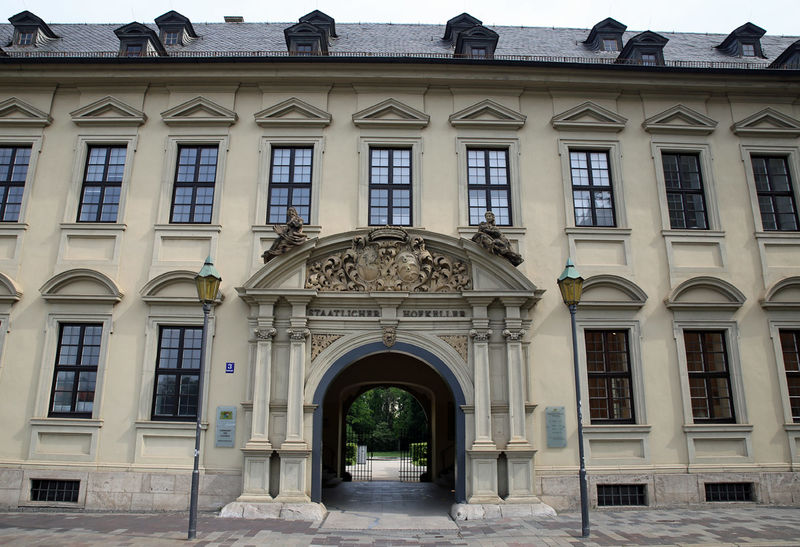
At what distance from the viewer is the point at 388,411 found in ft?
180

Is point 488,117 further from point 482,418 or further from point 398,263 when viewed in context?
point 482,418

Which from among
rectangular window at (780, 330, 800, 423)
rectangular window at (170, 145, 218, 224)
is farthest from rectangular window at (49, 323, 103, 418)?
rectangular window at (780, 330, 800, 423)

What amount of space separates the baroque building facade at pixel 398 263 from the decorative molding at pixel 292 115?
5cm

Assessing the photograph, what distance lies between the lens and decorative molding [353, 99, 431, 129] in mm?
14484

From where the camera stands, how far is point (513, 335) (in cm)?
1271

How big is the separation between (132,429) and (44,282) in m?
4.01

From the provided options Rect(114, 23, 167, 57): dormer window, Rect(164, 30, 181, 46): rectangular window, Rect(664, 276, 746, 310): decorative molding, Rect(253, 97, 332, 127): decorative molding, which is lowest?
Rect(664, 276, 746, 310): decorative molding

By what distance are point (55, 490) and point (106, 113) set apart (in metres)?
8.82

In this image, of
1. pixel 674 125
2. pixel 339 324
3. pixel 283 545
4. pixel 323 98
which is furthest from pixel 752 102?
pixel 283 545

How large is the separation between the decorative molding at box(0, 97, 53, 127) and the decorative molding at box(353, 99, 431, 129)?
25.4ft

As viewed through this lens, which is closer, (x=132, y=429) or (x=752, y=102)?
(x=132, y=429)

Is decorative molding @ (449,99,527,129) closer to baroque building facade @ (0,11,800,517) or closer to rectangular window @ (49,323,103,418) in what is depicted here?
baroque building facade @ (0,11,800,517)

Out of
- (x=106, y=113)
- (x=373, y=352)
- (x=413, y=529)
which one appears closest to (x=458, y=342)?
(x=373, y=352)

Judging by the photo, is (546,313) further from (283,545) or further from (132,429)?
(132,429)
